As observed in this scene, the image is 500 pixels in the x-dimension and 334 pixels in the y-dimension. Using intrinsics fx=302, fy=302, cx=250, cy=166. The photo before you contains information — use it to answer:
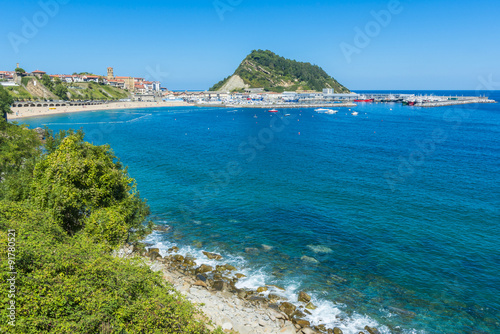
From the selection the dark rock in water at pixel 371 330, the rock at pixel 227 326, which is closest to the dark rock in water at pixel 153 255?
the rock at pixel 227 326

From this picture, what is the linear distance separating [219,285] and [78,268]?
13.4 m

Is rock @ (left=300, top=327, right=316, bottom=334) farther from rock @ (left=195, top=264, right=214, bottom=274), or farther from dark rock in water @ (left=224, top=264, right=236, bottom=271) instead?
rock @ (left=195, top=264, right=214, bottom=274)

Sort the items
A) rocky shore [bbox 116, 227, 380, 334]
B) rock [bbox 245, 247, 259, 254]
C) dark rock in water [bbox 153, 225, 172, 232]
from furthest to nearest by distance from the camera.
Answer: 1. dark rock in water [bbox 153, 225, 172, 232]
2. rock [bbox 245, 247, 259, 254]
3. rocky shore [bbox 116, 227, 380, 334]

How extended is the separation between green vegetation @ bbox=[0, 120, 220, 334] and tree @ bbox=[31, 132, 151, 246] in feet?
0.21

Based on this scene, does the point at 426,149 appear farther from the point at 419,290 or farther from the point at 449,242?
the point at 419,290

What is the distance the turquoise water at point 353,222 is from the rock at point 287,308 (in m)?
1.33

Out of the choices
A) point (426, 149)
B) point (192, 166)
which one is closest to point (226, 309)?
point (192, 166)

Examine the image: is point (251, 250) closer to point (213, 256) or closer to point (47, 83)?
point (213, 256)

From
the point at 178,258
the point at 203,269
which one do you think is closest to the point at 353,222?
the point at 203,269

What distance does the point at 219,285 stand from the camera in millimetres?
25531

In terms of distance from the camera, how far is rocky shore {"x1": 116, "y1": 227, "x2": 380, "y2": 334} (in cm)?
2070

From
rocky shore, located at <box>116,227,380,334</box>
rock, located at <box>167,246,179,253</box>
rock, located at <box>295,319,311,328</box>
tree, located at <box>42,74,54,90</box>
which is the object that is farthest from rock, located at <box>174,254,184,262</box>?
tree, located at <box>42,74,54,90</box>

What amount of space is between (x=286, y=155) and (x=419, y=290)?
49714 mm

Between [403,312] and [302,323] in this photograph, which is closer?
[302,323]
